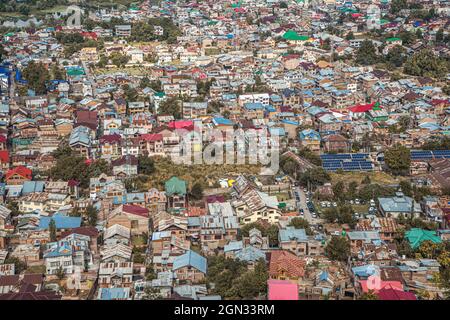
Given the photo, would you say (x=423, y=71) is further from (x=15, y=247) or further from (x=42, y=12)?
(x=42, y=12)

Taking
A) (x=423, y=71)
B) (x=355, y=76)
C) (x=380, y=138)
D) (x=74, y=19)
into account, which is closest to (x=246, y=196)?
(x=380, y=138)

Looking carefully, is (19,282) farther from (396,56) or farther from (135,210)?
(396,56)

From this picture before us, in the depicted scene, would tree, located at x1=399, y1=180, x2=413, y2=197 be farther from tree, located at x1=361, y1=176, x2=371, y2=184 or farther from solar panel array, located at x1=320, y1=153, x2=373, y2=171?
solar panel array, located at x1=320, y1=153, x2=373, y2=171

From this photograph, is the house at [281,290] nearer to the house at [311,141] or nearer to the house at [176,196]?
the house at [176,196]

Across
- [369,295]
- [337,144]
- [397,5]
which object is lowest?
[369,295]

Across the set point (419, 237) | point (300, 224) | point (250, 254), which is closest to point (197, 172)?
point (300, 224)

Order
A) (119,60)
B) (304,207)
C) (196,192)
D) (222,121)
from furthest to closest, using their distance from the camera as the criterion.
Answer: (119,60)
(222,121)
(196,192)
(304,207)
